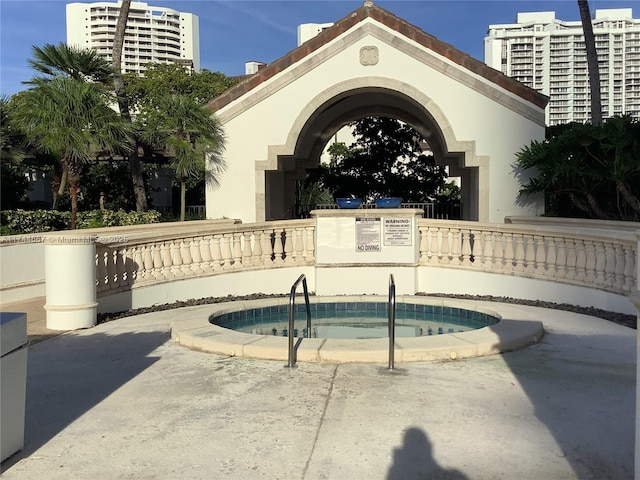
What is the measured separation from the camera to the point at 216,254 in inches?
456

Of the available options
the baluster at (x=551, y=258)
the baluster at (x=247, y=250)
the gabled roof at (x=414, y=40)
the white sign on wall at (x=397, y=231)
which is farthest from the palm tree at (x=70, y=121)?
the baluster at (x=551, y=258)

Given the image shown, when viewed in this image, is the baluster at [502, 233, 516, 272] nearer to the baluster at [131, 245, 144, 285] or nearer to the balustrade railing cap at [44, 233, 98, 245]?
the baluster at [131, 245, 144, 285]

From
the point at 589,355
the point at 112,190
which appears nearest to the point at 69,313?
the point at 589,355

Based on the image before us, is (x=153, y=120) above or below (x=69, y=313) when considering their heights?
above

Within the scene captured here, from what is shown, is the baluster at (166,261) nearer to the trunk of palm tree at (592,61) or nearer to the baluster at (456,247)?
the baluster at (456,247)

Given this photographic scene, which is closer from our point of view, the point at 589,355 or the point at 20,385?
the point at 20,385

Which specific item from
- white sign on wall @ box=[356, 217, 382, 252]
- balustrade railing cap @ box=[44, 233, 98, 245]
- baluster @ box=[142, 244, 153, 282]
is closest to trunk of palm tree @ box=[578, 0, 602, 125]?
white sign on wall @ box=[356, 217, 382, 252]

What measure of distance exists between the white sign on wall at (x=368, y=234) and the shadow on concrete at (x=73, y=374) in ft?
15.9

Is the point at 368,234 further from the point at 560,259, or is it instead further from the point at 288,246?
the point at 560,259

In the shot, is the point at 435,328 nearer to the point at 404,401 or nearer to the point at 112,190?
the point at 404,401

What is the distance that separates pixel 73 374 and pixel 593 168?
1185 cm

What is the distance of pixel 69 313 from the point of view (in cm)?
850

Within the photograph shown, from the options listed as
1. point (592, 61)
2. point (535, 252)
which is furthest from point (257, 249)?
point (592, 61)

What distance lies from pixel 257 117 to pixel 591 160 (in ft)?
30.3
